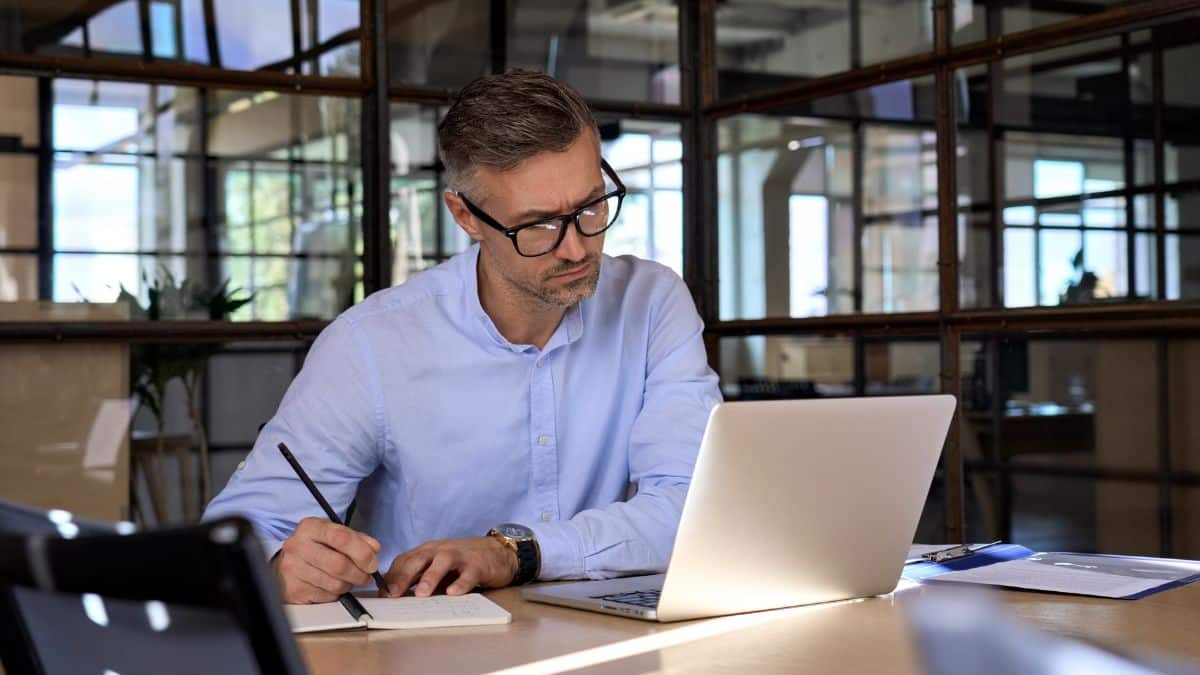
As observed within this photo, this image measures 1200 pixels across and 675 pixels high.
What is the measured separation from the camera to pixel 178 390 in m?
3.62

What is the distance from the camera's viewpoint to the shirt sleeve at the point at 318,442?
1.89 meters

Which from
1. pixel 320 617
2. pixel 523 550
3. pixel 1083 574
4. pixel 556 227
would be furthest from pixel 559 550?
pixel 1083 574

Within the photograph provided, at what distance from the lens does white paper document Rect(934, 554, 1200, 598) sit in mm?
1594

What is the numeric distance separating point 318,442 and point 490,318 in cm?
36

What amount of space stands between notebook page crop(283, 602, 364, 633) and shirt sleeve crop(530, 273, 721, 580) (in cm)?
34

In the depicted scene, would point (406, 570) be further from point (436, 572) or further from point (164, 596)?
point (164, 596)

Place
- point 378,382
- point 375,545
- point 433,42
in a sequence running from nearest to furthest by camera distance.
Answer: point 375,545, point 378,382, point 433,42

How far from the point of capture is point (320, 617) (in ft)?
4.69

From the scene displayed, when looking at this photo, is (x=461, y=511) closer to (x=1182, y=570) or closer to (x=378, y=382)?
(x=378, y=382)

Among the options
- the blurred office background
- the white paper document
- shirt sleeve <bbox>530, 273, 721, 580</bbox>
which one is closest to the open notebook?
shirt sleeve <bbox>530, 273, 721, 580</bbox>

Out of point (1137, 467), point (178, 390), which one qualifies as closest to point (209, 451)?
point (178, 390)

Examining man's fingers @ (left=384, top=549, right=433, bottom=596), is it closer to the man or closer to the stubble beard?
the man

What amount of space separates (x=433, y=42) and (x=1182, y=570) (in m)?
2.80

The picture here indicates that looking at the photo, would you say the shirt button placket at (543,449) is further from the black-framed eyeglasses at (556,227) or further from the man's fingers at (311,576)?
the man's fingers at (311,576)
